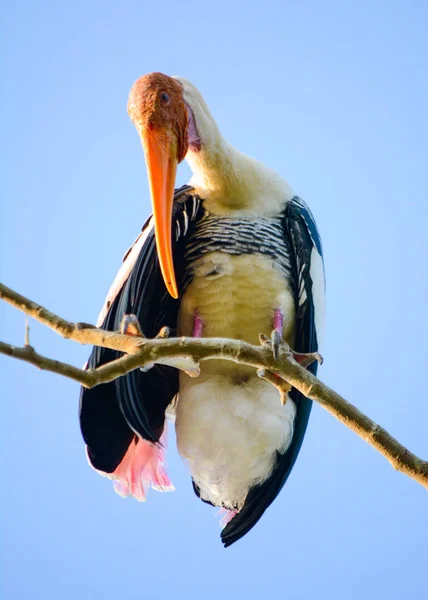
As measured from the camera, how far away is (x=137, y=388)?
15.1 ft

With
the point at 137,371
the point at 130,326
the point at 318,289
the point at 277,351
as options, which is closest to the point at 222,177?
the point at 318,289

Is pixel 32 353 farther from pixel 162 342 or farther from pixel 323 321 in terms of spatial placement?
pixel 323 321

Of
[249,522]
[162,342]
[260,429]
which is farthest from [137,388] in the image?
[162,342]

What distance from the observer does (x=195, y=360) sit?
3295mm

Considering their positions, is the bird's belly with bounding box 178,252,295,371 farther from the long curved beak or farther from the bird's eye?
the bird's eye

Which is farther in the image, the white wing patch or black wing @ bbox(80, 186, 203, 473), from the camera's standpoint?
the white wing patch

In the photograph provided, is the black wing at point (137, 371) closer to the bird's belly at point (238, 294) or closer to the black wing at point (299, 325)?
the bird's belly at point (238, 294)

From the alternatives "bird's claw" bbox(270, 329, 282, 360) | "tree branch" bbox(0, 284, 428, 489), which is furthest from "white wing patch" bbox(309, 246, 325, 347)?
"tree branch" bbox(0, 284, 428, 489)

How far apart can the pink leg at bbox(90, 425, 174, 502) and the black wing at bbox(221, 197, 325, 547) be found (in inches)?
18.2

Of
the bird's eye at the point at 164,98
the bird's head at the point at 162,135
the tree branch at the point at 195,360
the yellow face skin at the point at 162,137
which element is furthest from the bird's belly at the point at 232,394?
the tree branch at the point at 195,360

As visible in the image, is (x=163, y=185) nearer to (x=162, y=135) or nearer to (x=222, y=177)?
Answer: (x=162, y=135)

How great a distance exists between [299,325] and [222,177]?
94 centimetres

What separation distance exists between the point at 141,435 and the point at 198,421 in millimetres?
529

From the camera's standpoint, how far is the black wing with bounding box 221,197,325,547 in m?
5.01
